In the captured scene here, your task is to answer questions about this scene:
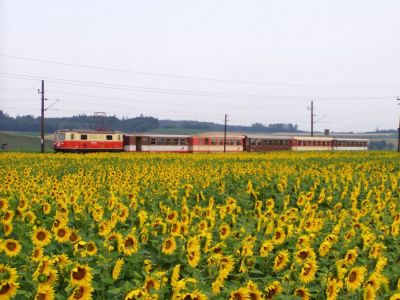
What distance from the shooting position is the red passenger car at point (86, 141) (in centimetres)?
4438

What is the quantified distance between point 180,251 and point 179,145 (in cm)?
4654

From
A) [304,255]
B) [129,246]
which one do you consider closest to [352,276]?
[304,255]

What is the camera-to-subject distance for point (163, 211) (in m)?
7.26

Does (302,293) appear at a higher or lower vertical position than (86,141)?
lower

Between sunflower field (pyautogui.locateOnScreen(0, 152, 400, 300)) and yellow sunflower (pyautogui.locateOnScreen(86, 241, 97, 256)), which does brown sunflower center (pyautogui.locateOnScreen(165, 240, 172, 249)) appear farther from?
yellow sunflower (pyautogui.locateOnScreen(86, 241, 97, 256))

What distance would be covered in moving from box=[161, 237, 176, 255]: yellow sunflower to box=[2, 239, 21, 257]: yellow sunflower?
1.25 meters

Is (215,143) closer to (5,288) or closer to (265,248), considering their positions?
(265,248)

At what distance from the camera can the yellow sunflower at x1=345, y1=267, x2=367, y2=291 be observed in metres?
3.71

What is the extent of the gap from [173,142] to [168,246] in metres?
46.3

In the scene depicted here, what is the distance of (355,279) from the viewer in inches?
147

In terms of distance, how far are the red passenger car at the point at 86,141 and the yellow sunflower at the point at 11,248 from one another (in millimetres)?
41418

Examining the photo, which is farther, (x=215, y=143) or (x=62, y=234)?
(x=215, y=143)

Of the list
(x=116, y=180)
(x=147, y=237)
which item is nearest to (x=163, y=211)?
(x=147, y=237)

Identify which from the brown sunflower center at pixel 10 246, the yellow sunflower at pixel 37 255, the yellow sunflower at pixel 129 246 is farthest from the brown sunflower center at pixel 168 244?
the brown sunflower center at pixel 10 246
